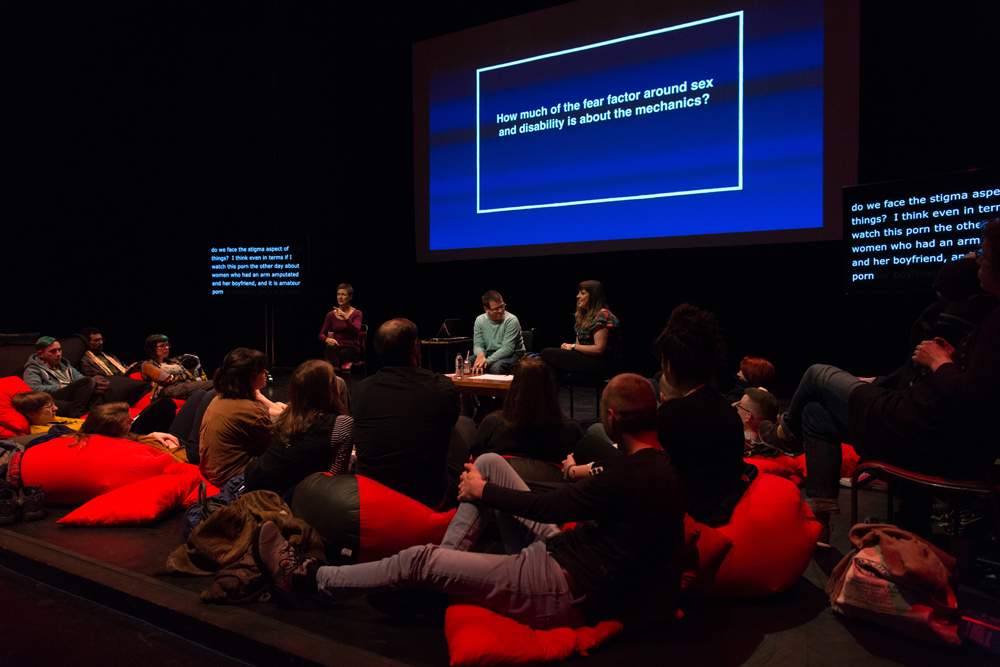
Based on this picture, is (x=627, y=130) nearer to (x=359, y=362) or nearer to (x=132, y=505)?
(x=359, y=362)

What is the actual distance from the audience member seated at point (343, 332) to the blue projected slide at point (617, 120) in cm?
181

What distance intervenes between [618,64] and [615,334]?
2.65 metres

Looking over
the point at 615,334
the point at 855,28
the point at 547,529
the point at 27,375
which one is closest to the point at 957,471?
the point at 547,529

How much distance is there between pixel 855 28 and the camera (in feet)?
15.3

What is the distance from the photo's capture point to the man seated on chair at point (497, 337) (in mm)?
5246

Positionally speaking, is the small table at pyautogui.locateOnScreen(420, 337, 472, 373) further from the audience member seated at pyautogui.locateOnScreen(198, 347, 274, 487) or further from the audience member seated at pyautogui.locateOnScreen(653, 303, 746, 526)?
the audience member seated at pyautogui.locateOnScreen(653, 303, 746, 526)

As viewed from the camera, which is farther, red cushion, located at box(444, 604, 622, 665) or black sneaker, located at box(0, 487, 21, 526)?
black sneaker, located at box(0, 487, 21, 526)

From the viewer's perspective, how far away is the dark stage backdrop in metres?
6.49

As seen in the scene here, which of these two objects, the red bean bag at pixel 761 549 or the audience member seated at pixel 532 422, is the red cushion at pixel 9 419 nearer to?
the audience member seated at pixel 532 422

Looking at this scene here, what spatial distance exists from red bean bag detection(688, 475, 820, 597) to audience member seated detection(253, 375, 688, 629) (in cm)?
32

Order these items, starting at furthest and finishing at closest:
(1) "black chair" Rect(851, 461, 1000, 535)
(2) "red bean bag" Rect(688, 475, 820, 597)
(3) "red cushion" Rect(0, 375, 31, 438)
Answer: (3) "red cushion" Rect(0, 375, 31, 438) < (2) "red bean bag" Rect(688, 475, 820, 597) < (1) "black chair" Rect(851, 461, 1000, 535)

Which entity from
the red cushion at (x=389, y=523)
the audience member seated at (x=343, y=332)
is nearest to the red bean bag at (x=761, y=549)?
the red cushion at (x=389, y=523)

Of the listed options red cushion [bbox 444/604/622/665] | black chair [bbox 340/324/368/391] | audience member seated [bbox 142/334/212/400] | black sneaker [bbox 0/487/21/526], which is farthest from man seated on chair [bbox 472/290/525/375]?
red cushion [bbox 444/604/622/665]

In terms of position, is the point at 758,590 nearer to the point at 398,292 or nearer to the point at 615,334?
the point at 615,334
